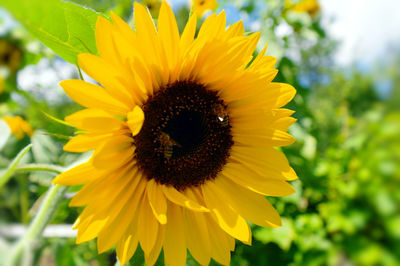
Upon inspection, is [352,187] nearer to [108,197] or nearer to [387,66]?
[108,197]

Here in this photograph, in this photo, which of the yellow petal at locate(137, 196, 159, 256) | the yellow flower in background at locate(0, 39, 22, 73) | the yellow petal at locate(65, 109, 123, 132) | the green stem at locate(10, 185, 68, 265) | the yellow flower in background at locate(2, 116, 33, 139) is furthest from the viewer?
the yellow flower in background at locate(0, 39, 22, 73)

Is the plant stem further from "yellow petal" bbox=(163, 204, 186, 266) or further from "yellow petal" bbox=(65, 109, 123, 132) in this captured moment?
"yellow petal" bbox=(163, 204, 186, 266)

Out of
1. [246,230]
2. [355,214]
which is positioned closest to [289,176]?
[246,230]

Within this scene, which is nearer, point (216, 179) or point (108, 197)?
point (108, 197)

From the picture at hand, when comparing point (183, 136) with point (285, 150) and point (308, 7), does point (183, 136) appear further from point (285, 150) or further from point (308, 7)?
point (308, 7)

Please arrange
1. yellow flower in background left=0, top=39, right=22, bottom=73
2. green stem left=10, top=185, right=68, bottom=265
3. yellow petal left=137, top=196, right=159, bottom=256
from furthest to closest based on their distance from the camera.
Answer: yellow flower in background left=0, top=39, right=22, bottom=73 → yellow petal left=137, top=196, right=159, bottom=256 → green stem left=10, top=185, right=68, bottom=265

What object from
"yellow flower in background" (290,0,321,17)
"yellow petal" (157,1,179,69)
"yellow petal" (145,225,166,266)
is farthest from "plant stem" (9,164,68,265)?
"yellow flower in background" (290,0,321,17)
